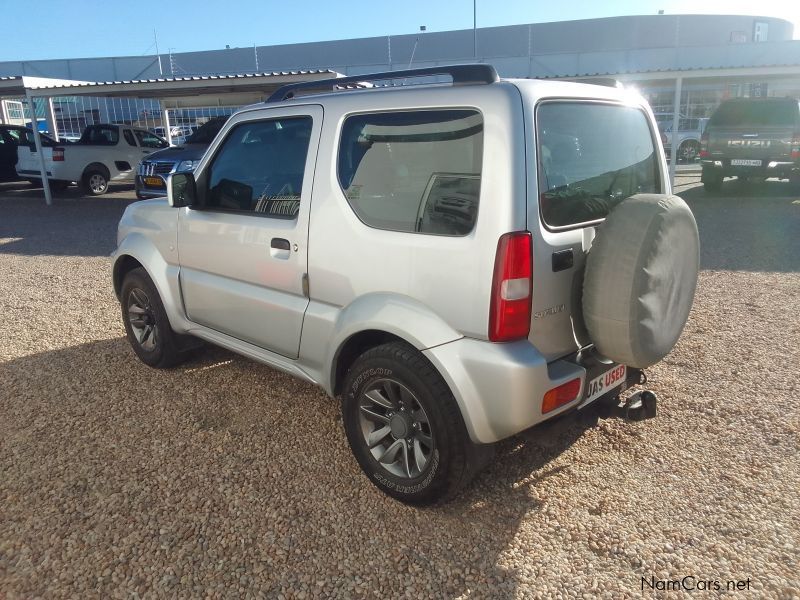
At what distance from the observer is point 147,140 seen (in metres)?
15.9

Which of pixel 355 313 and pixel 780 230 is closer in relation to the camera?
pixel 355 313

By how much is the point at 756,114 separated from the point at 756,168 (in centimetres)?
119

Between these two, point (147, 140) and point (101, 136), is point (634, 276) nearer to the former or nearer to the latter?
point (101, 136)

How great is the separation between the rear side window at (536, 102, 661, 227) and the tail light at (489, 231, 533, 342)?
211 millimetres

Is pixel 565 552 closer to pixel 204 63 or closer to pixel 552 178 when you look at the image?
pixel 552 178

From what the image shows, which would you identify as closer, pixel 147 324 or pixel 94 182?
pixel 147 324

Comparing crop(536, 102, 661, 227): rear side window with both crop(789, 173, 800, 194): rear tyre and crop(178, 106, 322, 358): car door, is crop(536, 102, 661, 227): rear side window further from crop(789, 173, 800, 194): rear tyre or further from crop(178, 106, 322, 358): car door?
crop(789, 173, 800, 194): rear tyre

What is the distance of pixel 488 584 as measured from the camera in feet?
7.68

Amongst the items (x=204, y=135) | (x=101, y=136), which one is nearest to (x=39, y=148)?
(x=101, y=136)

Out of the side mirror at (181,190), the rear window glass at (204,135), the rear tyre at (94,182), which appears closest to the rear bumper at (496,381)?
the side mirror at (181,190)

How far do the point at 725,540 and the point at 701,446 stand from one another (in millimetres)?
796

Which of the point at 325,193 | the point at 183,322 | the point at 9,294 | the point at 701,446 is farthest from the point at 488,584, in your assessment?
the point at 9,294

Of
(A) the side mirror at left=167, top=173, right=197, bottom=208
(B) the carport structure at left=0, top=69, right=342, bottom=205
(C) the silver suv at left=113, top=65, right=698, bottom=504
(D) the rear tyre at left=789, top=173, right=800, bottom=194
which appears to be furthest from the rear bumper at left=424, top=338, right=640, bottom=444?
(D) the rear tyre at left=789, top=173, right=800, bottom=194

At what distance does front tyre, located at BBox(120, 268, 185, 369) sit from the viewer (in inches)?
164
